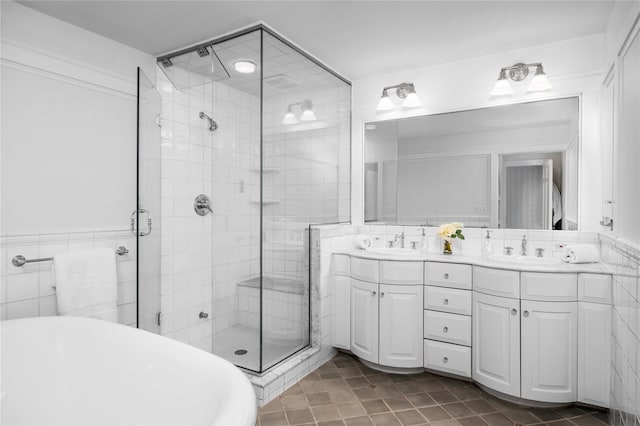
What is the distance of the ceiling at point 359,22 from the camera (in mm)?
2221

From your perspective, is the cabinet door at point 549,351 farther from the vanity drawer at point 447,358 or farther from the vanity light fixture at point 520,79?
the vanity light fixture at point 520,79

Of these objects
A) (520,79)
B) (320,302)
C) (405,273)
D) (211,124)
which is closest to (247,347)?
(320,302)

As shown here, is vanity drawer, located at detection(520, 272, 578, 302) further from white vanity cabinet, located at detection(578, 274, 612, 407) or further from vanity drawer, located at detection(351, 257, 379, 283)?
vanity drawer, located at detection(351, 257, 379, 283)

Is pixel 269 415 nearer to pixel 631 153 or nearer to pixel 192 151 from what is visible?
pixel 192 151

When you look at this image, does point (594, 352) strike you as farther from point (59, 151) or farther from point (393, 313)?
point (59, 151)

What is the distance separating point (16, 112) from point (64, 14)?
70cm

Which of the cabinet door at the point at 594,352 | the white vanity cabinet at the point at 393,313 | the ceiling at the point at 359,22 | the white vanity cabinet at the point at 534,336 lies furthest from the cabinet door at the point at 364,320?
the ceiling at the point at 359,22

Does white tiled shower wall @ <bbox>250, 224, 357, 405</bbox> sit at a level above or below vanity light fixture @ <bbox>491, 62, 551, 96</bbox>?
below

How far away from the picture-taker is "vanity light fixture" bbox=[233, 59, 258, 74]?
248cm

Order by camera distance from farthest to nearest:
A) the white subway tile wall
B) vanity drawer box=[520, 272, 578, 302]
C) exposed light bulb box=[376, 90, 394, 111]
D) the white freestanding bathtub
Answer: exposed light bulb box=[376, 90, 394, 111] → vanity drawer box=[520, 272, 578, 302] → the white subway tile wall → the white freestanding bathtub

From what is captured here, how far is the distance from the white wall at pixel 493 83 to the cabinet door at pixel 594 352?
70cm

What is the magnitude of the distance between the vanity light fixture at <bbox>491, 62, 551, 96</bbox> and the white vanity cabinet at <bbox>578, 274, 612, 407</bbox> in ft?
4.59

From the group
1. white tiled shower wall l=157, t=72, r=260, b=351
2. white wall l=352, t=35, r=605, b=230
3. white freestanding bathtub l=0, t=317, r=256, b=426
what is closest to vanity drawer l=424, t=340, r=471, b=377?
white wall l=352, t=35, r=605, b=230

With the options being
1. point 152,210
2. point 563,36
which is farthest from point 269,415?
point 563,36
